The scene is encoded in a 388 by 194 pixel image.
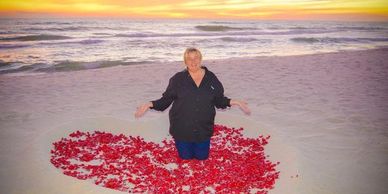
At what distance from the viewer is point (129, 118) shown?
10.2 metres

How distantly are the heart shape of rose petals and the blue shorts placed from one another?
0.13 m

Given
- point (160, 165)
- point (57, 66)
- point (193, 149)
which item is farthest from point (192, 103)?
point (57, 66)

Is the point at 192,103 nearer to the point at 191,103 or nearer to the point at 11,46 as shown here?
the point at 191,103

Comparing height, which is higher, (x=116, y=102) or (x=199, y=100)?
(x=199, y=100)

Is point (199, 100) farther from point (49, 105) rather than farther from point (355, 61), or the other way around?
point (355, 61)

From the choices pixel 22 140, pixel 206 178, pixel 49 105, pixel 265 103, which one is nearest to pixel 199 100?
pixel 206 178

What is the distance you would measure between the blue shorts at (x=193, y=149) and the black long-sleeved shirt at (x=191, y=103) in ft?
0.61

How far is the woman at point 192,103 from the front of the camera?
6.76 meters

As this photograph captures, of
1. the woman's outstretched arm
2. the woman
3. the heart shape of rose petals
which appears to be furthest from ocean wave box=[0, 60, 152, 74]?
the woman

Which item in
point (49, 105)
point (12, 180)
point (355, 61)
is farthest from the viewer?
point (355, 61)

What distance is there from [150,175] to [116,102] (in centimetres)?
566

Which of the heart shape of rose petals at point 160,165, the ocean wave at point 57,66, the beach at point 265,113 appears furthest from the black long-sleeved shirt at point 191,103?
the ocean wave at point 57,66

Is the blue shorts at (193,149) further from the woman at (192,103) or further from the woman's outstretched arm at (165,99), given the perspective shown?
the woman's outstretched arm at (165,99)

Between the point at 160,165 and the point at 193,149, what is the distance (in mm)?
786
